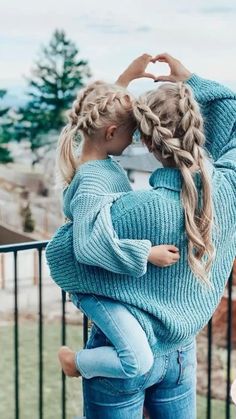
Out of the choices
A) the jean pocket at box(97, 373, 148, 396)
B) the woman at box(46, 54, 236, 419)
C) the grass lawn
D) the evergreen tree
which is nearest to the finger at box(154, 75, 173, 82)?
the woman at box(46, 54, 236, 419)

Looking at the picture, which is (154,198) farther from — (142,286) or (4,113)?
(4,113)

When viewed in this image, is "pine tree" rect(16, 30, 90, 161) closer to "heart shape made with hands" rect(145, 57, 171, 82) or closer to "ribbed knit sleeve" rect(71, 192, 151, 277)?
"heart shape made with hands" rect(145, 57, 171, 82)

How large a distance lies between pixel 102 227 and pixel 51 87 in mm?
7907

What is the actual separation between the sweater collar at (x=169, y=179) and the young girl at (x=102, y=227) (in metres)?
0.07

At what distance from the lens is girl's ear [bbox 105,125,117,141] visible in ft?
4.30

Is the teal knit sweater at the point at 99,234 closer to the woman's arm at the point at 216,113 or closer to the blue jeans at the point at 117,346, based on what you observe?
the blue jeans at the point at 117,346

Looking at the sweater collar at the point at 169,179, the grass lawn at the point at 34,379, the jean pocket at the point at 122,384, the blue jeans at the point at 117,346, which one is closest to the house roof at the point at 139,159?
the sweater collar at the point at 169,179

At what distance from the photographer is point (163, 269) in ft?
4.24

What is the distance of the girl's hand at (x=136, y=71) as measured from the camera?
1499 millimetres

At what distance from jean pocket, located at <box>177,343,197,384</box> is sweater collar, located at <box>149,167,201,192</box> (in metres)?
0.32

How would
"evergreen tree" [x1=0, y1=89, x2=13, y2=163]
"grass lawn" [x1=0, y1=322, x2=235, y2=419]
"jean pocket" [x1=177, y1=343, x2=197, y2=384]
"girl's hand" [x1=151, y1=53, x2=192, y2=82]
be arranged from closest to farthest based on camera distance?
"jean pocket" [x1=177, y1=343, x2=197, y2=384]
"girl's hand" [x1=151, y1=53, x2=192, y2=82]
"grass lawn" [x1=0, y1=322, x2=235, y2=419]
"evergreen tree" [x1=0, y1=89, x2=13, y2=163]

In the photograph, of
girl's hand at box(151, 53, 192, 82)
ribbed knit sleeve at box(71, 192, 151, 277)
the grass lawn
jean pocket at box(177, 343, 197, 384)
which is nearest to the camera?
ribbed knit sleeve at box(71, 192, 151, 277)

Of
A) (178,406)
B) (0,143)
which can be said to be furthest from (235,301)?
(178,406)

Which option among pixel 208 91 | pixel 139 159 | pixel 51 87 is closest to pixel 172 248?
pixel 208 91
